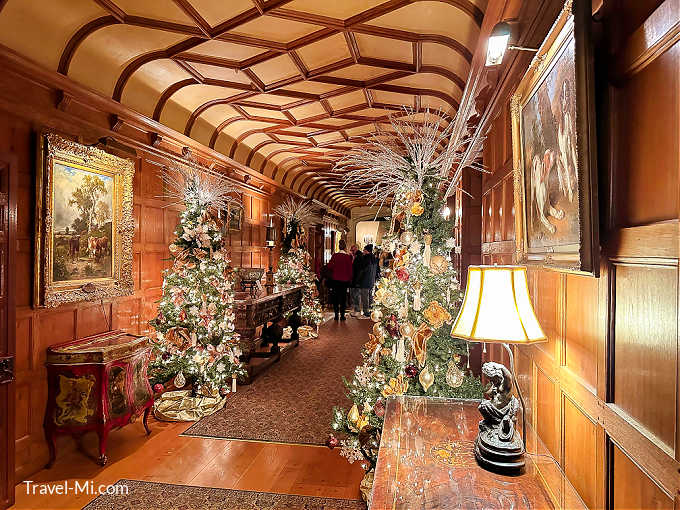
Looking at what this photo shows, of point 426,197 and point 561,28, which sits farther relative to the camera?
point 426,197

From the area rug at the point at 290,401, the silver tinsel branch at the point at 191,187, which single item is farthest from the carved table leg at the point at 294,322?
the silver tinsel branch at the point at 191,187

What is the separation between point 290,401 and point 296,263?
387cm

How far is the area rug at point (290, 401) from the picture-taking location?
391 cm

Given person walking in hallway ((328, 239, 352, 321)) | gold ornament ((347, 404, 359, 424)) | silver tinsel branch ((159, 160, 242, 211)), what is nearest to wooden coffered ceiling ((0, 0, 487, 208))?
silver tinsel branch ((159, 160, 242, 211))

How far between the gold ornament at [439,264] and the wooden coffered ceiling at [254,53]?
1693 millimetres

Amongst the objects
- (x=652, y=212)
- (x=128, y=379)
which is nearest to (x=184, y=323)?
(x=128, y=379)

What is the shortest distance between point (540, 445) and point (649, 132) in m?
1.38

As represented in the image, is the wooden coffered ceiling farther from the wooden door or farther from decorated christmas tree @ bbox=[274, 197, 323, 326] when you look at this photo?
decorated christmas tree @ bbox=[274, 197, 323, 326]

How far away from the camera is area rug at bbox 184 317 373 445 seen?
391 cm

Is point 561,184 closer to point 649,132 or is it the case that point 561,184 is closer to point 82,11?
point 649,132

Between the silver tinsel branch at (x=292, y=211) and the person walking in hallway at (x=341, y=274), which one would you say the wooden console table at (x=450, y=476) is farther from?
the person walking in hallway at (x=341, y=274)

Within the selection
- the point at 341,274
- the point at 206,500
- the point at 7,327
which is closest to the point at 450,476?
the point at 206,500

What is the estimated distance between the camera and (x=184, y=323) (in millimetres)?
4527

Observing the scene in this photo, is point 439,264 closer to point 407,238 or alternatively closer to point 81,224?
point 407,238
